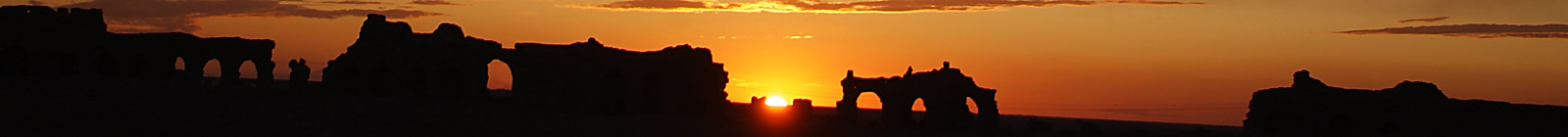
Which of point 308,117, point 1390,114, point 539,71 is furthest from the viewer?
point 539,71

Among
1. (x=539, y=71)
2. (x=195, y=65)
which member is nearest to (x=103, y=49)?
(x=195, y=65)

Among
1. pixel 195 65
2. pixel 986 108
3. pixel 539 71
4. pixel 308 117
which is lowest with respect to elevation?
pixel 308 117

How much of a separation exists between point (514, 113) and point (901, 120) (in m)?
10.6

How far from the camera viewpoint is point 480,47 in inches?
1828

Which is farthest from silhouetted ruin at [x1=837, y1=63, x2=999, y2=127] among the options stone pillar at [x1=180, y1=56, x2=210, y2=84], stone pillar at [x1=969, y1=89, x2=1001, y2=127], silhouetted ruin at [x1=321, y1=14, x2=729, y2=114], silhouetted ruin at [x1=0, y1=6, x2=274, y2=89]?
stone pillar at [x1=180, y1=56, x2=210, y2=84]

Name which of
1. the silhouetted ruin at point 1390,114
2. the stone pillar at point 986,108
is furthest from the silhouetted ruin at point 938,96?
the silhouetted ruin at point 1390,114

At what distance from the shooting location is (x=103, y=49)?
51750 millimetres

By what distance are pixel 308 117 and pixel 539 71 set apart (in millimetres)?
6706

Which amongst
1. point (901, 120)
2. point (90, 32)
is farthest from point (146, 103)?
point (901, 120)

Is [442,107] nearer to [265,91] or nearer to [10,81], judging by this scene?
[265,91]

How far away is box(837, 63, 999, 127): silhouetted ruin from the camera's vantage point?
5075 centimetres

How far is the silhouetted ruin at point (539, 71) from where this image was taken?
4494cm

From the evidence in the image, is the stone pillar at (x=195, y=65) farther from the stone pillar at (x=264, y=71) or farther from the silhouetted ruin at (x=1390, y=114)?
the silhouetted ruin at (x=1390, y=114)

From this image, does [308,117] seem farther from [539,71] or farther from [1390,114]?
[1390,114]
